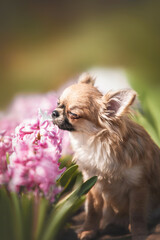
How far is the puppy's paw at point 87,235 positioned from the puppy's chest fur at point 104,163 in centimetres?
22

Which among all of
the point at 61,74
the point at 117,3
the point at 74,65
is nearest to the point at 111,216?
the point at 61,74

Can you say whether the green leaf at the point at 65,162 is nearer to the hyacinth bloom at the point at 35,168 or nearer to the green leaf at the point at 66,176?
the green leaf at the point at 66,176

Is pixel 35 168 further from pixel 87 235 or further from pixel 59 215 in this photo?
pixel 87 235

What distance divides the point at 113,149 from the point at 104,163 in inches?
2.5

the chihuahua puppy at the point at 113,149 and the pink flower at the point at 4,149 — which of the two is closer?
the pink flower at the point at 4,149

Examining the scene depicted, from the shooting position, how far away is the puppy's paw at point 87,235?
113 centimetres

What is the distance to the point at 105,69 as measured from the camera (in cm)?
265

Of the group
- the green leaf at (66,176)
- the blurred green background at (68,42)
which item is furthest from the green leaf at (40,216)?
the blurred green background at (68,42)

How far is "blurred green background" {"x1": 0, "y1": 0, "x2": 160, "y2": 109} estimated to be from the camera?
2.61 meters

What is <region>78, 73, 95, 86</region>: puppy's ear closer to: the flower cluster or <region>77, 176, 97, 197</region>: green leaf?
the flower cluster

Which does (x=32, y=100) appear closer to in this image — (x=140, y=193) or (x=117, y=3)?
(x=140, y=193)

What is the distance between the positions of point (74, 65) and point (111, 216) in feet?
5.82

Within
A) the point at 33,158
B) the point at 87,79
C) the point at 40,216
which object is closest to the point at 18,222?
the point at 40,216

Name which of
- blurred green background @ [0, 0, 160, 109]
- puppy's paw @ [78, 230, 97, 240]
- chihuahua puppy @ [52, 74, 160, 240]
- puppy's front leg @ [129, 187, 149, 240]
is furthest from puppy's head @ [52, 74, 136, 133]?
blurred green background @ [0, 0, 160, 109]
